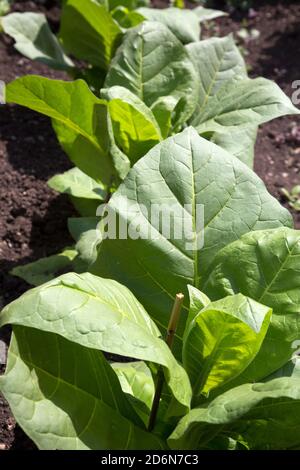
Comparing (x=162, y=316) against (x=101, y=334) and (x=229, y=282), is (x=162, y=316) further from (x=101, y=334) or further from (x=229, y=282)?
(x=101, y=334)

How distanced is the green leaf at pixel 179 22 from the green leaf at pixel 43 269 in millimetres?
1145

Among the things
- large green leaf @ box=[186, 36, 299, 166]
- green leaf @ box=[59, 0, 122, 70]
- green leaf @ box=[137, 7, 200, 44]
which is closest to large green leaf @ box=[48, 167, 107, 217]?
large green leaf @ box=[186, 36, 299, 166]

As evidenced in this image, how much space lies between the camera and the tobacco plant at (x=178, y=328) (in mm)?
1646

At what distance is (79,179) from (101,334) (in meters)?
1.45

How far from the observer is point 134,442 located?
1.84 meters

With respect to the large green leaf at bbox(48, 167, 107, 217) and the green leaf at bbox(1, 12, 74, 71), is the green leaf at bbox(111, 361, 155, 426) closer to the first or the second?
the large green leaf at bbox(48, 167, 107, 217)

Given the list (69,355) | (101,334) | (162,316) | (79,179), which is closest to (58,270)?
(79,179)

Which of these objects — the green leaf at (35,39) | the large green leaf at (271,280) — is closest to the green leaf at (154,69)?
the green leaf at (35,39)

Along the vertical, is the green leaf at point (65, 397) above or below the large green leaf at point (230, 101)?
below

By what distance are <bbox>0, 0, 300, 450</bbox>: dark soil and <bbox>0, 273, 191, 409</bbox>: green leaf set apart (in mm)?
691

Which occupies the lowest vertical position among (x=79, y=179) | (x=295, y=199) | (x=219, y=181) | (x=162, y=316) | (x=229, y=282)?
(x=295, y=199)

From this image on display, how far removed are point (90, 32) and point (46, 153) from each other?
23.5 inches

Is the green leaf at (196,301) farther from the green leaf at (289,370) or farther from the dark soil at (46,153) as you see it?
the dark soil at (46,153)

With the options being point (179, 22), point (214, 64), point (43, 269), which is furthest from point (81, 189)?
point (179, 22)
